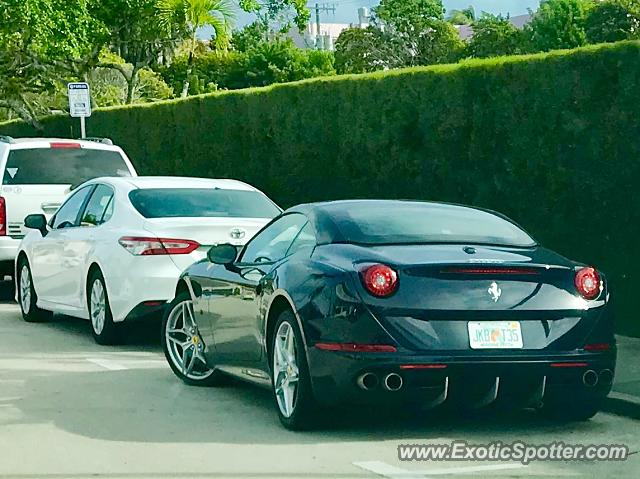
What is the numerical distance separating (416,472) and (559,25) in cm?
9149

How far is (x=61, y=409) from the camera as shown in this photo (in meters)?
9.21

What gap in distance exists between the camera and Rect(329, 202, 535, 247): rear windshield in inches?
334

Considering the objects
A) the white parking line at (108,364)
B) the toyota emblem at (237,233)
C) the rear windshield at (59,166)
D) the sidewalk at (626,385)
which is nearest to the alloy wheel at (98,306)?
the white parking line at (108,364)

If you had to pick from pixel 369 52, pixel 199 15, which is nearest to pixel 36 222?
pixel 199 15

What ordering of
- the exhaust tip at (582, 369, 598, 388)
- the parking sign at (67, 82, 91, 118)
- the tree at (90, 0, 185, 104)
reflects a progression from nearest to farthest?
the exhaust tip at (582, 369, 598, 388), the parking sign at (67, 82, 91, 118), the tree at (90, 0, 185, 104)

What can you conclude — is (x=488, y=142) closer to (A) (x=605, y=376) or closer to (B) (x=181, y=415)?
(B) (x=181, y=415)

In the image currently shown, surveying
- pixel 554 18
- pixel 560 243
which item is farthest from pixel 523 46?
pixel 560 243

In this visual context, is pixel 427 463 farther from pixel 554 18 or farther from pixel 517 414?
pixel 554 18

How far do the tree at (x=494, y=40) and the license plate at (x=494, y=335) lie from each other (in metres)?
81.5

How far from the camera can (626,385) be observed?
9.61m

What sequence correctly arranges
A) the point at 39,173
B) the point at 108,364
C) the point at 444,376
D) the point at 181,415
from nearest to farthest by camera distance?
the point at 444,376 → the point at 181,415 → the point at 108,364 → the point at 39,173

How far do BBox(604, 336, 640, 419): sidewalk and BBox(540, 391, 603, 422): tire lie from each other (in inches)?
12.1

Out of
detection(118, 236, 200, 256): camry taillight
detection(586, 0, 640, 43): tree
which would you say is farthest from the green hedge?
detection(586, 0, 640, 43): tree

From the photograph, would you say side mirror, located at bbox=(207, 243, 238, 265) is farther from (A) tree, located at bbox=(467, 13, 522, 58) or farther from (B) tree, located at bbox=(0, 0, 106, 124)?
(A) tree, located at bbox=(467, 13, 522, 58)
